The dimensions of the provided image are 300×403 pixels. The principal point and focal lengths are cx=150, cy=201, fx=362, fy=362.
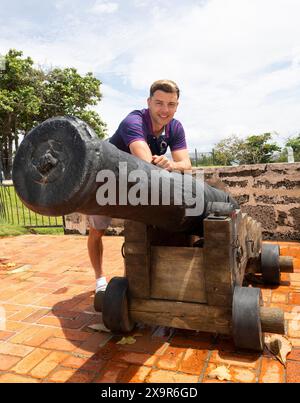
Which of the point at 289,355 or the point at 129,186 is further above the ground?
the point at 129,186

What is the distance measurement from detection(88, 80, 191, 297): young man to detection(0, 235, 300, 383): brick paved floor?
375 millimetres

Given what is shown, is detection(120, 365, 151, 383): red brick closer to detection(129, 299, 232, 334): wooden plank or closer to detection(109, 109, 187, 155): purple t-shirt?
detection(129, 299, 232, 334): wooden plank

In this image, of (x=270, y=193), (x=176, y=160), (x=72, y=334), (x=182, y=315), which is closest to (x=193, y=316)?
Answer: (x=182, y=315)

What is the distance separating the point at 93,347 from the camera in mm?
2412

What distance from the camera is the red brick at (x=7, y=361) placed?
86.5 inches

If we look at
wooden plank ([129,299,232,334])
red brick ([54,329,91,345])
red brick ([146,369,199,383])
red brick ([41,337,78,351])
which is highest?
wooden plank ([129,299,232,334])

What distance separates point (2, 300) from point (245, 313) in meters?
2.29

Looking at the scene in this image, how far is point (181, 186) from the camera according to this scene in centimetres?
208

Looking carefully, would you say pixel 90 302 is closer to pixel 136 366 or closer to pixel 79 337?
pixel 79 337

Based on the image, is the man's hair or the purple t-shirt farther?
the man's hair

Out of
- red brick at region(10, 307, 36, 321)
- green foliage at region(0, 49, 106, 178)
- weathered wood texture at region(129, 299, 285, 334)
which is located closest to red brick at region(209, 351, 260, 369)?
weathered wood texture at region(129, 299, 285, 334)

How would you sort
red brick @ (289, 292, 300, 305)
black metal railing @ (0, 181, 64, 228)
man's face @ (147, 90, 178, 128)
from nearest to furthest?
man's face @ (147, 90, 178, 128) → red brick @ (289, 292, 300, 305) → black metal railing @ (0, 181, 64, 228)

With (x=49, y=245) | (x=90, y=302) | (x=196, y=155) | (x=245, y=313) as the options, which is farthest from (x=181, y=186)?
(x=196, y=155)

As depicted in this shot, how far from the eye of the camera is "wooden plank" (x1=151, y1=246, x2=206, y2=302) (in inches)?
94.2
